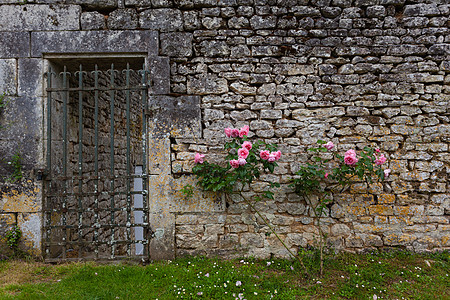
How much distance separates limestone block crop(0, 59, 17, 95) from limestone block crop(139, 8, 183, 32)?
5.40 ft

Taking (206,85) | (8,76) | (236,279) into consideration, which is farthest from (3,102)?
(236,279)

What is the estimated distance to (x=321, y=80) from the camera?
10.4 ft

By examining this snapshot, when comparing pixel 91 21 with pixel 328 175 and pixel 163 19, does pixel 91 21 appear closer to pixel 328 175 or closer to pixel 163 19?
pixel 163 19

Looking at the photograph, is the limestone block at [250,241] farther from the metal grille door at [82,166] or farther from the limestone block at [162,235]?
the metal grille door at [82,166]

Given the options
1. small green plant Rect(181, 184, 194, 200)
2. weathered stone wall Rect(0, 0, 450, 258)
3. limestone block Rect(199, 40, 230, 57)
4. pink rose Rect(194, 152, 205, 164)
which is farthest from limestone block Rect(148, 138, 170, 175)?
limestone block Rect(199, 40, 230, 57)

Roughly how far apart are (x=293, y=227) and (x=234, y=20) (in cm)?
262

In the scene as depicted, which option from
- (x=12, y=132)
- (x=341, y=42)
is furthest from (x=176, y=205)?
(x=341, y=42)

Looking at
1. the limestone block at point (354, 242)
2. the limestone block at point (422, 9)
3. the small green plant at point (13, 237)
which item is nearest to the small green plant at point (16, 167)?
the small green plant at point (13, 237)

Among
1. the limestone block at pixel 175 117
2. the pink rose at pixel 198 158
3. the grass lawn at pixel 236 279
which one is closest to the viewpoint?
A: the grass lawn at pixel 236 279

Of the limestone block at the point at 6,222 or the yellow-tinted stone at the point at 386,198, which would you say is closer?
the limestone block at the point at 6,222

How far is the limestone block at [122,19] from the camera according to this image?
10.2ft

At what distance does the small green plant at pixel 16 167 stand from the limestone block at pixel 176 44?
214cm

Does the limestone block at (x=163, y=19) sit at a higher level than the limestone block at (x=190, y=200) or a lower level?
higher

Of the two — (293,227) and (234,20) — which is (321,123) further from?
(234,20)
